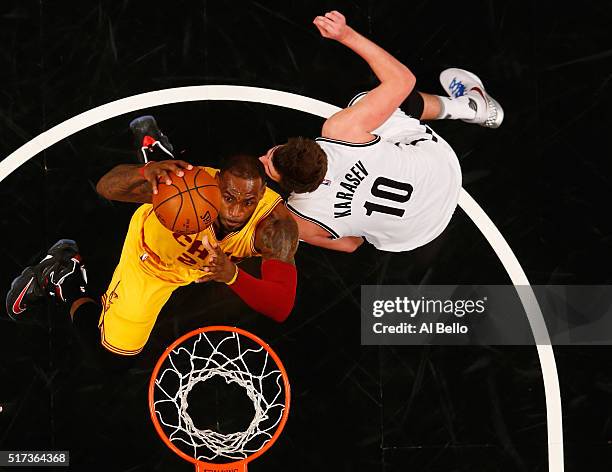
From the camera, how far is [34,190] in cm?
451

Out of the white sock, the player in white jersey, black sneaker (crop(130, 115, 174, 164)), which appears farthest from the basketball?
the white sock

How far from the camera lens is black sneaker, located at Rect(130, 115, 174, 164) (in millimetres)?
4453

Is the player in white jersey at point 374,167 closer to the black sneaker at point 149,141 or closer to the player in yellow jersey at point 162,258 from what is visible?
the player in yellow jersey at point 162,258

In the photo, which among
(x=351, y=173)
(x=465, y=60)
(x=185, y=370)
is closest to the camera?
(x=351, y=173)

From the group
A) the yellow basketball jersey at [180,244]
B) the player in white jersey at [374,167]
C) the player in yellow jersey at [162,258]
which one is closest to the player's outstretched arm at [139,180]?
the player in yellow jersey at [162,258]

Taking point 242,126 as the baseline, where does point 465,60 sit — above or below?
above

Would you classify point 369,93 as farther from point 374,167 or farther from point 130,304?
point 130,304

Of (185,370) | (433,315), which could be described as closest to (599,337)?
(433,315)

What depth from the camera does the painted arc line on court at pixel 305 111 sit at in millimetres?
4527

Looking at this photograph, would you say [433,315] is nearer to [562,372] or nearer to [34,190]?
[562,372]

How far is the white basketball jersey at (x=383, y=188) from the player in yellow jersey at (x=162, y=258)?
33 cm

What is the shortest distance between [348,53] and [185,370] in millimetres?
2282

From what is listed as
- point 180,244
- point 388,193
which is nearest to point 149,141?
point 180,244

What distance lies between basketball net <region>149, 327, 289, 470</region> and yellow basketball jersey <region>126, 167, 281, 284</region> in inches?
17.8
